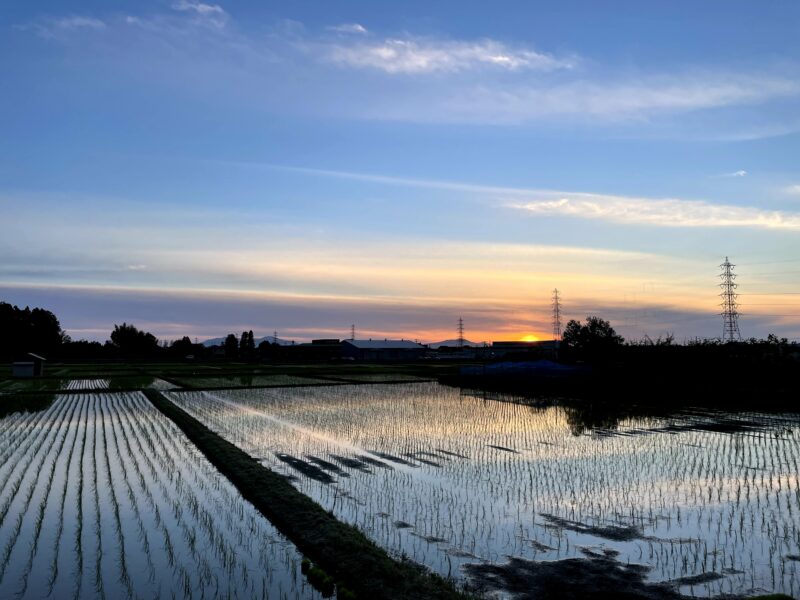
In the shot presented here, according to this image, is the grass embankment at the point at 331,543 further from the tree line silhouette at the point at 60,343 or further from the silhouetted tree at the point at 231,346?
the silhouetted tree at the point at 231,346

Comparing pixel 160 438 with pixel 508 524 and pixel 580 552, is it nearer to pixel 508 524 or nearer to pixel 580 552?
pixel 508 524

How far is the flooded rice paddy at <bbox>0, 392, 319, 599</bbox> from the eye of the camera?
6.39m

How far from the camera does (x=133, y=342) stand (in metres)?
95.4

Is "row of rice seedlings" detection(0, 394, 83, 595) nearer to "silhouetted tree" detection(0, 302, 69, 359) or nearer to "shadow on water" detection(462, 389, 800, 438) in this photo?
"shadow on water" detection(462, 389, 800, 438)

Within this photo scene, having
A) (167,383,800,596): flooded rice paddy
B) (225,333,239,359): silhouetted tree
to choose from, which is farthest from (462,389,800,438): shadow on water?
(225,333,239,359): silhouetted tree

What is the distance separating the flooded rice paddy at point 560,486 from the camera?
285 inches

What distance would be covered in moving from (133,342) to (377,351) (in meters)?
36.6

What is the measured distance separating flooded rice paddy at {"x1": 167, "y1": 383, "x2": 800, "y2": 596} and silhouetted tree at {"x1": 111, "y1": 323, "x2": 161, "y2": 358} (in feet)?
250

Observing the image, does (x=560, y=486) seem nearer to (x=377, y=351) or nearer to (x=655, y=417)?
(x=655, y=417)

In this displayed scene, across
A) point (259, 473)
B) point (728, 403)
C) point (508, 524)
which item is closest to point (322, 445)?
point (259, 473)

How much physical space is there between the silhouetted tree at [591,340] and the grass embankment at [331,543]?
40771 millimetres

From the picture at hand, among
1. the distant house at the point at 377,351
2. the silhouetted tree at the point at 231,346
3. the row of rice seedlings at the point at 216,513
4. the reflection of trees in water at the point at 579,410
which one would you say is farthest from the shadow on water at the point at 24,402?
the silhouetted tree at the point at 231,346

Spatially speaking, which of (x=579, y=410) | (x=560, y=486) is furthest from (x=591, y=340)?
(x=560, y=486)

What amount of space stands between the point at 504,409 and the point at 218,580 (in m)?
17.8
